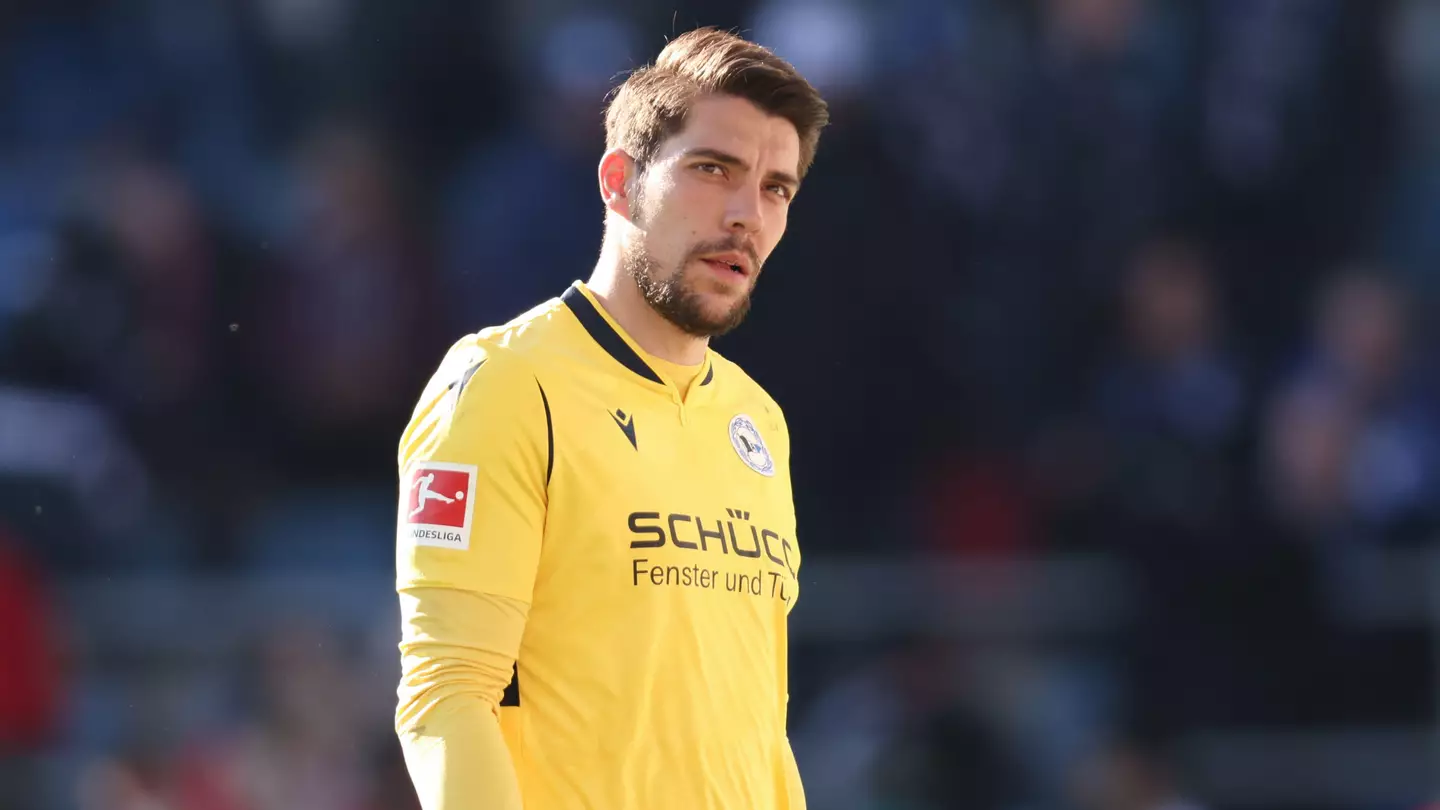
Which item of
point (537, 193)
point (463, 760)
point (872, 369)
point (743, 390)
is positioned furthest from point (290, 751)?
point (463, 760)

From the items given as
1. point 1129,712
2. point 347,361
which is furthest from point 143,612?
point 1129,712

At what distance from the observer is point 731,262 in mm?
3324

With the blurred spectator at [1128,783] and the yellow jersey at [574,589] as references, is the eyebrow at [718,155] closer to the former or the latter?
the yellow jersey at [574,589]

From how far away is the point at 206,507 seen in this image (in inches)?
301

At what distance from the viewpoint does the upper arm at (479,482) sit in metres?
2.97

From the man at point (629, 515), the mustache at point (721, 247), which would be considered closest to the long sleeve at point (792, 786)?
the man at point (629, 515)

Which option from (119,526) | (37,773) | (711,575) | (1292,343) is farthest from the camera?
(1292,343)

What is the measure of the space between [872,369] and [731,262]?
431 centimetres

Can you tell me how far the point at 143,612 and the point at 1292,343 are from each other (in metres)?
4.63

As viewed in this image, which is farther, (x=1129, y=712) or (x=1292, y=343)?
(x=1292, y=343)

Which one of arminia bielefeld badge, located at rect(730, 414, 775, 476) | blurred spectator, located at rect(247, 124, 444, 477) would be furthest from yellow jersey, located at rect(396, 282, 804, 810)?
blurred spectator, located at rect(247, 124, 444, 477)

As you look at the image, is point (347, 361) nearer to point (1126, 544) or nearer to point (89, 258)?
point (89, 258)

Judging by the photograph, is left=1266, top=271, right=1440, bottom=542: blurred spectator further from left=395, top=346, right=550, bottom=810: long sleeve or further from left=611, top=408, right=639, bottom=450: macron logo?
left=395, top=346, right=550, bottom=810: long sleeve

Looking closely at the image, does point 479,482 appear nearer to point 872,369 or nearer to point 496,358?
point 496,358
